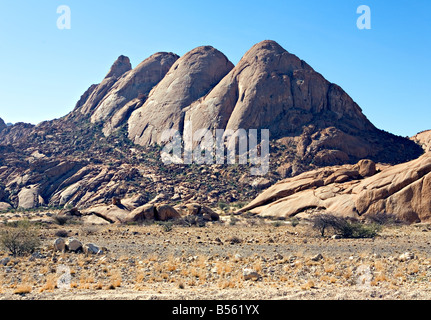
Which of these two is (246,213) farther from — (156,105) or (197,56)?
(197,56)

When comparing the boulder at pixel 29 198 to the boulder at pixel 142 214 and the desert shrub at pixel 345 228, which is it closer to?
the boulder at pixel 142 214

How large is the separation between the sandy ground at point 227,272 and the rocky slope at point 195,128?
33580 millimetres

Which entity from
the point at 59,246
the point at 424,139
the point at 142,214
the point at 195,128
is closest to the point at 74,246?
the point at 59,246

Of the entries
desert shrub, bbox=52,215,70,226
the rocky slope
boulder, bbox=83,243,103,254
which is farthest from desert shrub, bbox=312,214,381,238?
the rocky slope

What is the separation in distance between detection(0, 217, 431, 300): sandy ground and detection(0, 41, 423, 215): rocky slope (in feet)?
110

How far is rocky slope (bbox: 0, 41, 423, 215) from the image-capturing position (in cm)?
6003

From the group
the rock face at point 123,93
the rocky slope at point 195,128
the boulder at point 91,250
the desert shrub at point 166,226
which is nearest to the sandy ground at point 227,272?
the boulder at point 91,250

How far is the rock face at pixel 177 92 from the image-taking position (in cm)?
7694

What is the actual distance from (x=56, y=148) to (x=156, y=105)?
23125mm

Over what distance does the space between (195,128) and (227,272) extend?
59384 mm

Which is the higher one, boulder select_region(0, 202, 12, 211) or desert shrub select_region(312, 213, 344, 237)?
boulder select_region(0, 202, 12, 211)

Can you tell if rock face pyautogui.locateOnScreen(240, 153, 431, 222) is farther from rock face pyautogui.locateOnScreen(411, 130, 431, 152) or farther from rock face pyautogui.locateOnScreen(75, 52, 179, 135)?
rock face pyautogui.locateOnScreen(75, 52, 179, 135)

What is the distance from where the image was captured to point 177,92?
267 feet

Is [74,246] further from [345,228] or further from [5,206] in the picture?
[5,206]
